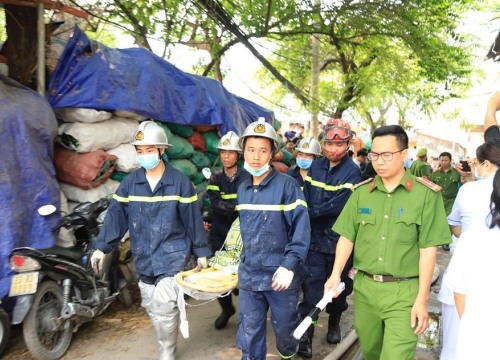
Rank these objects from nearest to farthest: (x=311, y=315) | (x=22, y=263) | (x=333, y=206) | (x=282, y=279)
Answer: (x=311, y=315) < (x=282, y=279) < (x=22, y=263) < (x=333, y=206)

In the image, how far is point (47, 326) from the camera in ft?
12.0

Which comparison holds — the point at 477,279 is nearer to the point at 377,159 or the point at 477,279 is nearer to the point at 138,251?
the point at 377,159

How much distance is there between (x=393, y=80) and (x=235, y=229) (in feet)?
33.4

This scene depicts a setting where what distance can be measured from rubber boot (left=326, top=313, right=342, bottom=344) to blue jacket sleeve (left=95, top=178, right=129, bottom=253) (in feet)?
7.40

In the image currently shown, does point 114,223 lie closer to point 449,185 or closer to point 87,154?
point 87,154

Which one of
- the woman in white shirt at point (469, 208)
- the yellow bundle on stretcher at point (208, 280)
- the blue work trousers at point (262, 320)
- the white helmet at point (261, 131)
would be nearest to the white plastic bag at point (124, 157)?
the yellow bundle on stretcher at point (208, 280)

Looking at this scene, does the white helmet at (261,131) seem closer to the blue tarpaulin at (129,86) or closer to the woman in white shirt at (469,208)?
the woman in white shirt at (469,208)

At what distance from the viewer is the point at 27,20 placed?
446 cm

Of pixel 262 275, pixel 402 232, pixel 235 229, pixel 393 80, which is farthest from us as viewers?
pixel 393 80

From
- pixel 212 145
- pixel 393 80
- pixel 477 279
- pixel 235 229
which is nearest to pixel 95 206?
pixel 235 229

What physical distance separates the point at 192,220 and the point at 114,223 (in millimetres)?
639

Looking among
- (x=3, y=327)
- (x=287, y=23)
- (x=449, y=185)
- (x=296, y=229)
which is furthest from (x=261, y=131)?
(x=449, y=185)

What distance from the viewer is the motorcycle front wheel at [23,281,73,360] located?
3449 mm

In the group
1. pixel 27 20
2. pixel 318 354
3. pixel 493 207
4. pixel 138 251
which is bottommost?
pixel 318 354
